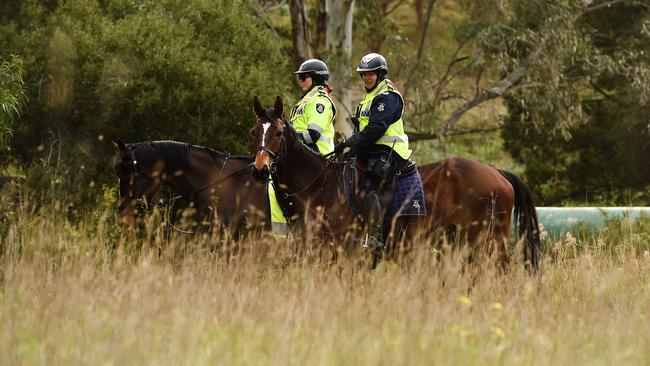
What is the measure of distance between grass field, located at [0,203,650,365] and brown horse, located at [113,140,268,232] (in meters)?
2.01

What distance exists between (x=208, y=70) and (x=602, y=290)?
1152cm

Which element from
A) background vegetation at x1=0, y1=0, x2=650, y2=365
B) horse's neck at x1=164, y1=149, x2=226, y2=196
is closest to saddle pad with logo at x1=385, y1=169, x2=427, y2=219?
background vegetation at x1=0, y1=0, x2=650, y2=365

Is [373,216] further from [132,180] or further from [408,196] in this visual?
[132,180]

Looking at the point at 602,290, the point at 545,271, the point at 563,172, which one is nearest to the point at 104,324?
the point at 602,290

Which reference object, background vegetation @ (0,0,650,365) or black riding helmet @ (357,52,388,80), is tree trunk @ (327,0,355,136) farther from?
black riding helmet @ (357,52,388,80)

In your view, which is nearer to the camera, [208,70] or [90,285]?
[90,285]

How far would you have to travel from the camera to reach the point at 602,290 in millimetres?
8586

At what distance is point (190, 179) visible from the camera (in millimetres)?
11578

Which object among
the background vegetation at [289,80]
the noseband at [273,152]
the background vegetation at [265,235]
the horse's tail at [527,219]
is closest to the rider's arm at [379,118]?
the noseband at [273,152]

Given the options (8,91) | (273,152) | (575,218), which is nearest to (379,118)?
(273,152)

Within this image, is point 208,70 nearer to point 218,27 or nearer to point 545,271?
point 218,27

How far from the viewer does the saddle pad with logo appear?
10539mm

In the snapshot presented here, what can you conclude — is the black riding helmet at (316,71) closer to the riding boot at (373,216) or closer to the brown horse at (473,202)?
the brown horse at (473,202)

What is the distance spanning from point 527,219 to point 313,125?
222 centimetres
